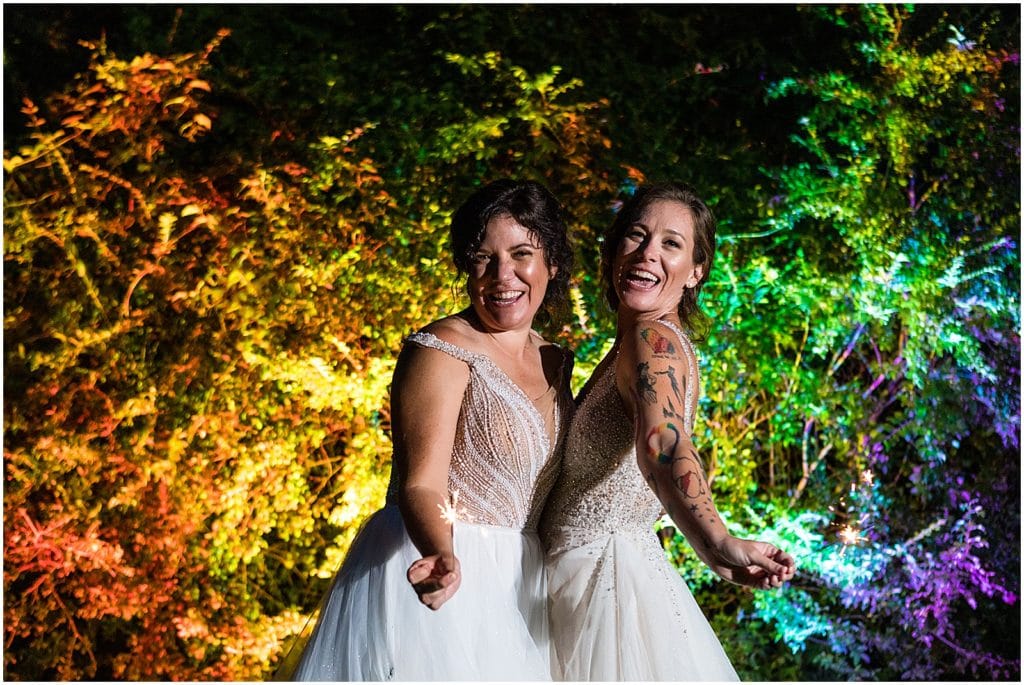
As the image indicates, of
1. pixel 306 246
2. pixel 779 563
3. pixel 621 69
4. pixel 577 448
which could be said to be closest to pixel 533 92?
pixel 621 69

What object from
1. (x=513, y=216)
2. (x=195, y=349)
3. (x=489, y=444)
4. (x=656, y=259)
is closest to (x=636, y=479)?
(x=489, y=444)

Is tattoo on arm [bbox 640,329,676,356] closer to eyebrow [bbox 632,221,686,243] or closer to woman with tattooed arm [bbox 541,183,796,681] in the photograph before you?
woman with tattooed arm [bbox 541,183,796,681]

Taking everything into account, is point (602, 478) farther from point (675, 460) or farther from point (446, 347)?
point (446, 347)

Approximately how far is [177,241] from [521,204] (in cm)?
268

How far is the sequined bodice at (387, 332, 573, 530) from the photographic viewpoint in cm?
205

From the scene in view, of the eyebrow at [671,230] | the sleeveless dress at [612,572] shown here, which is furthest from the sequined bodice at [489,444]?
the eyebrow at [671,230]

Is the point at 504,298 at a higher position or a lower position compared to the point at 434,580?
higher

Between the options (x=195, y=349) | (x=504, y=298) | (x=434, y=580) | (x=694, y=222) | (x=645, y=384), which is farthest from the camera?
(x=195, y=349)

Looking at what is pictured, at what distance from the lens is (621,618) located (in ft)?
6.69

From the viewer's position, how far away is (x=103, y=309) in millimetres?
4297

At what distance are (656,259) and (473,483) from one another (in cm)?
51

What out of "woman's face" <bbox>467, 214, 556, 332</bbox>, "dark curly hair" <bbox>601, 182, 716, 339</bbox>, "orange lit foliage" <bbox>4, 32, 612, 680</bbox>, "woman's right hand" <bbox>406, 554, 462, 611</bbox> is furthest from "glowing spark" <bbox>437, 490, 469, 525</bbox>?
"orange lit foliage" <bbox>4, 32, 612, 680</bbox>

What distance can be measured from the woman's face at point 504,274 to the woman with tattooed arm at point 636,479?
0.18m

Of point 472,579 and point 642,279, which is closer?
point 472,579
